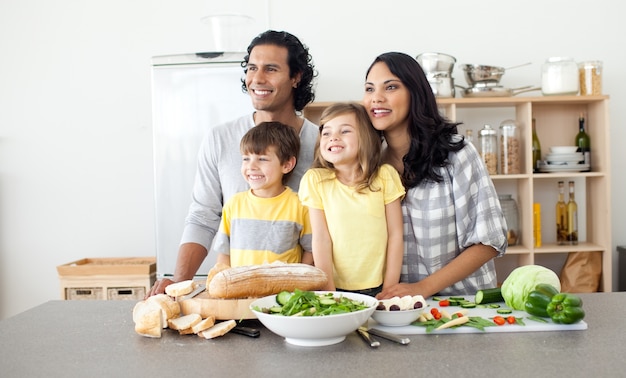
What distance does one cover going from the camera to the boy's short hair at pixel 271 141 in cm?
214

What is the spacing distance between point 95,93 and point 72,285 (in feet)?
4.21

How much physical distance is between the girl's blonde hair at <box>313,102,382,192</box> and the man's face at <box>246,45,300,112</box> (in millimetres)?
327

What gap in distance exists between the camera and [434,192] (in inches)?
Result: 77.6

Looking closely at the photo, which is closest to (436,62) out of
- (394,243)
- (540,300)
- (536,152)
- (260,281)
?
(536,152)

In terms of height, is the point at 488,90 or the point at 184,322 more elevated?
the point at 488,90

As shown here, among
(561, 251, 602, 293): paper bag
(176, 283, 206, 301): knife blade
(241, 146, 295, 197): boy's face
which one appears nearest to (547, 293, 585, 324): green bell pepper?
(176, 283, 206, 301): knife blade

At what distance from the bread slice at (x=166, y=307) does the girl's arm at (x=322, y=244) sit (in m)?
0.48

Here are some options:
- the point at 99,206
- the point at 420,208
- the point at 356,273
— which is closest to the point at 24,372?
the point at 356,273

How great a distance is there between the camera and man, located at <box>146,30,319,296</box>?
2262mm

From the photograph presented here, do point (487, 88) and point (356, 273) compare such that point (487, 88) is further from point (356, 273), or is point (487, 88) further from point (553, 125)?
point (356, 273)

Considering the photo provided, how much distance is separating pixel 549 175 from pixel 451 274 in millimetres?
2261

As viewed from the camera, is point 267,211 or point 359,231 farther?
point 267,211

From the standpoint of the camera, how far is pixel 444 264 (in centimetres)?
197

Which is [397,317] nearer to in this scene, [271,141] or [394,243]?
[394,243]
